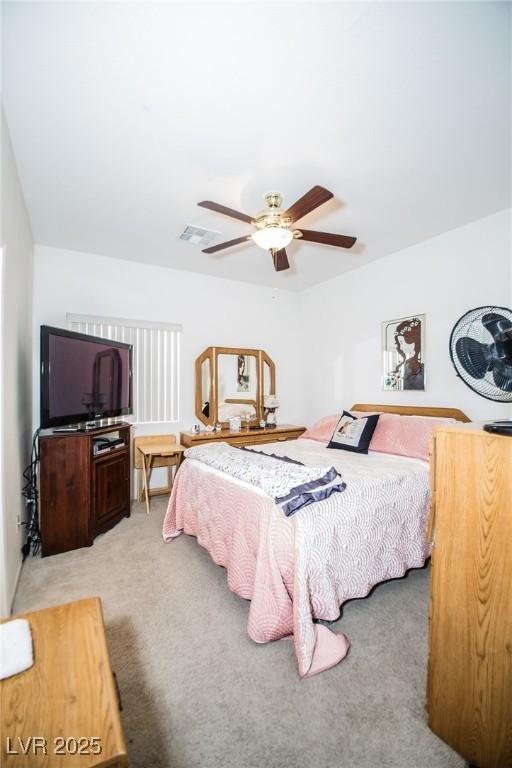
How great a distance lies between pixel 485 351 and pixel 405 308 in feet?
3.28

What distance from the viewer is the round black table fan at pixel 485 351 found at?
2.73m

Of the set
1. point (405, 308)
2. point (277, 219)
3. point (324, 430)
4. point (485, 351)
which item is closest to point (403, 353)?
point (405, 308)

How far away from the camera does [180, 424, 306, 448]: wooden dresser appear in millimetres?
3879

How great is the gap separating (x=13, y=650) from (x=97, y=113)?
239 centimetres

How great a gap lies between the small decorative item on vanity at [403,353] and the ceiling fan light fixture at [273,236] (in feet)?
6.40

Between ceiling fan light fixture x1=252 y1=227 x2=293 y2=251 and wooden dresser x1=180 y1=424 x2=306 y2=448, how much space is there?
2.34m

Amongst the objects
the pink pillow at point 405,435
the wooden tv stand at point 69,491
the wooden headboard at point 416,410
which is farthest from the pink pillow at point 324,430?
the wooden tv stand at point 69,491

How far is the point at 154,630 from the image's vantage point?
179 cm

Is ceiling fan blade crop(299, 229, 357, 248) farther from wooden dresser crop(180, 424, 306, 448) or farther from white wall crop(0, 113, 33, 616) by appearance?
wooden dresser crop(180, 424, 306, 448)

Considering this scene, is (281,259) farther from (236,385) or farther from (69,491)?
(69,491)

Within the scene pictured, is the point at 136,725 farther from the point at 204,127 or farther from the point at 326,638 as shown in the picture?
the point at 204,127

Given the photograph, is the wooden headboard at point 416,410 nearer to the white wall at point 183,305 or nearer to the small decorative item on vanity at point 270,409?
the small decorative item on vanity at point 270,409

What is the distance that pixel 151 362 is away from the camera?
13.4 ft

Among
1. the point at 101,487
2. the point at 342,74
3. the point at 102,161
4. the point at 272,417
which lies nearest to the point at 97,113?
the point at 102,161
